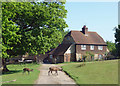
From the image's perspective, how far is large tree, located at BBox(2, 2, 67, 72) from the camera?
2872cm

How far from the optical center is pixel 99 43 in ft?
205

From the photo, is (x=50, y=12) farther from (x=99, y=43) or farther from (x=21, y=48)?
(x=99, y=43)

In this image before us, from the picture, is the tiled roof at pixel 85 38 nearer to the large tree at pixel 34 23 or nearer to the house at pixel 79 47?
the house at pixel 79 47

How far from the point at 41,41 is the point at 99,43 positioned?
3630 centimetres

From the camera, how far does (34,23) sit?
101ft

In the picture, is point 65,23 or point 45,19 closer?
point 45,19

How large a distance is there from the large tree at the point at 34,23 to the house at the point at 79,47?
2618cm

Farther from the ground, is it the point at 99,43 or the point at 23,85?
the point at 99,43

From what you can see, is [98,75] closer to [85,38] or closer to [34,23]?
[34,23]

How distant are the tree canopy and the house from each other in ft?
85.9

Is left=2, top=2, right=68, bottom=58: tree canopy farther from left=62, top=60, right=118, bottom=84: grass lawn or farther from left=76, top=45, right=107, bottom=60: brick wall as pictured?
left=76, top=45, right=107, bottom=60: brick wall

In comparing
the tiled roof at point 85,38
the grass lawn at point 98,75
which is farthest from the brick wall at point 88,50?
the grass lawn at point 98,75

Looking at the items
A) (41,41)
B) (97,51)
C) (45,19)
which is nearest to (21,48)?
(41,41)

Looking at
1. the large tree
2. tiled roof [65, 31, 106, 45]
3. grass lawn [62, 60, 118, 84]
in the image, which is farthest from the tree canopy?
tiled roof [65, 31, 106, 45]
